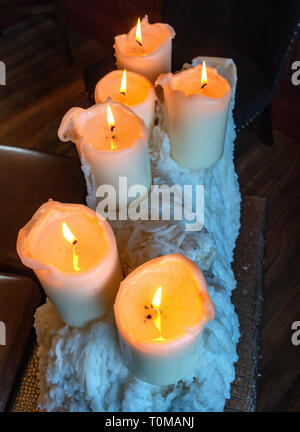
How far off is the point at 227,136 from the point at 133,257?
35cm

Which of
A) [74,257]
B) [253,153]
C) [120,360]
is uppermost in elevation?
[74,257]

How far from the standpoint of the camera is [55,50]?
2.01 metres

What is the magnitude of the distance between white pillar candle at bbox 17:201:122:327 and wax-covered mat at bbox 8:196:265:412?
0.79 feet

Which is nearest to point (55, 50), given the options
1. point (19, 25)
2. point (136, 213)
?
point (19, 25)

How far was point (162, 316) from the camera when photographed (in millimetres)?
458

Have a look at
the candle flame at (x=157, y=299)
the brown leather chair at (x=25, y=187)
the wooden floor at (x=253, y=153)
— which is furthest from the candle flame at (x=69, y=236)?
the wooden floor at (x=253, y=153)

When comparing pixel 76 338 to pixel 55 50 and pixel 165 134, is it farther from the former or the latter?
pixel 55 50

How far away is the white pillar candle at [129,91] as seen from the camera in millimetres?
627
